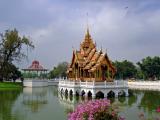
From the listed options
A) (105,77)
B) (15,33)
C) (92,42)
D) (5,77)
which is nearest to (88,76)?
(105,77)

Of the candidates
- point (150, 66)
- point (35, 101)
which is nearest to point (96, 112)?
point (35, 101)

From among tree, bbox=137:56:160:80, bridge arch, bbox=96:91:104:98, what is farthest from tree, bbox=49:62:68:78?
bridge arch, bbox=96:91:104:98

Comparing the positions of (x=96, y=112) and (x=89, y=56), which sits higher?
(x=89, y=56)

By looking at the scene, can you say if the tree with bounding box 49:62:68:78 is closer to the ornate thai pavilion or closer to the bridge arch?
the ornate thai pavilion

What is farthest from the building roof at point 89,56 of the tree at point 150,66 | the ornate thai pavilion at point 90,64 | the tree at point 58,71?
the tree at point 58,71

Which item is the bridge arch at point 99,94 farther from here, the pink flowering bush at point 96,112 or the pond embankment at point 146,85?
the pink flowering bush at point 96,112

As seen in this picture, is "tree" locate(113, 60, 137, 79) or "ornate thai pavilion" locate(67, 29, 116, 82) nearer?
"ornate thai pavilion" locate(67, 29, 116, 82)

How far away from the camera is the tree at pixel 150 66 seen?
66.8 metres

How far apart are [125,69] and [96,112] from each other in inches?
2652

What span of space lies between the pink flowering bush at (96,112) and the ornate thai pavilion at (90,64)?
24.3 metres

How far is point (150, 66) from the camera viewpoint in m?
67.3

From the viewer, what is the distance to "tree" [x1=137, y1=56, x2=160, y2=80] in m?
66.8

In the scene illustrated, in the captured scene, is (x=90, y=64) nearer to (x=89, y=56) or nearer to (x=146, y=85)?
(x=89, y=56)

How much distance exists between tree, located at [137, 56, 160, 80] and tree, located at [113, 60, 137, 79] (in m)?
6.99
